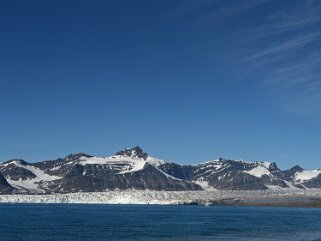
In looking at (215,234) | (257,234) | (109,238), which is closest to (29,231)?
(109,238)

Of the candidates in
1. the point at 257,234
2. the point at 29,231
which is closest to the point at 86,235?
the point at 29,231

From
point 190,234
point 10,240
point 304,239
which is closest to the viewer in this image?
point 10,240

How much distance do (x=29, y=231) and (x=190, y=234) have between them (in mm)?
24370

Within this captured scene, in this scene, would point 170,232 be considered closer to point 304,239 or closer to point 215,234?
point 215,234

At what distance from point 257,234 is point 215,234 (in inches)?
249

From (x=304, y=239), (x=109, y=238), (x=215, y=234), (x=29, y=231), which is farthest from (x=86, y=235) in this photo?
(x=304, y=239)

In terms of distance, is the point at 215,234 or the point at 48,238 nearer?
the point at 48,238

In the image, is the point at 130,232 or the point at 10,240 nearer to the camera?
the point at 10,240

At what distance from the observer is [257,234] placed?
80438 millimetres

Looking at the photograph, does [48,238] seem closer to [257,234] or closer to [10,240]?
[10,240]

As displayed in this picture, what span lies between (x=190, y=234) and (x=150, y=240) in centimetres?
1166

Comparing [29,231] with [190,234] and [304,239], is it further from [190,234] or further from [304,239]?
[304,239]

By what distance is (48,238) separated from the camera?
72188 mm

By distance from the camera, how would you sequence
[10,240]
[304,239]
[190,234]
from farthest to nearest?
1. [190,234]
2. [304,239]
3. [10,240]
